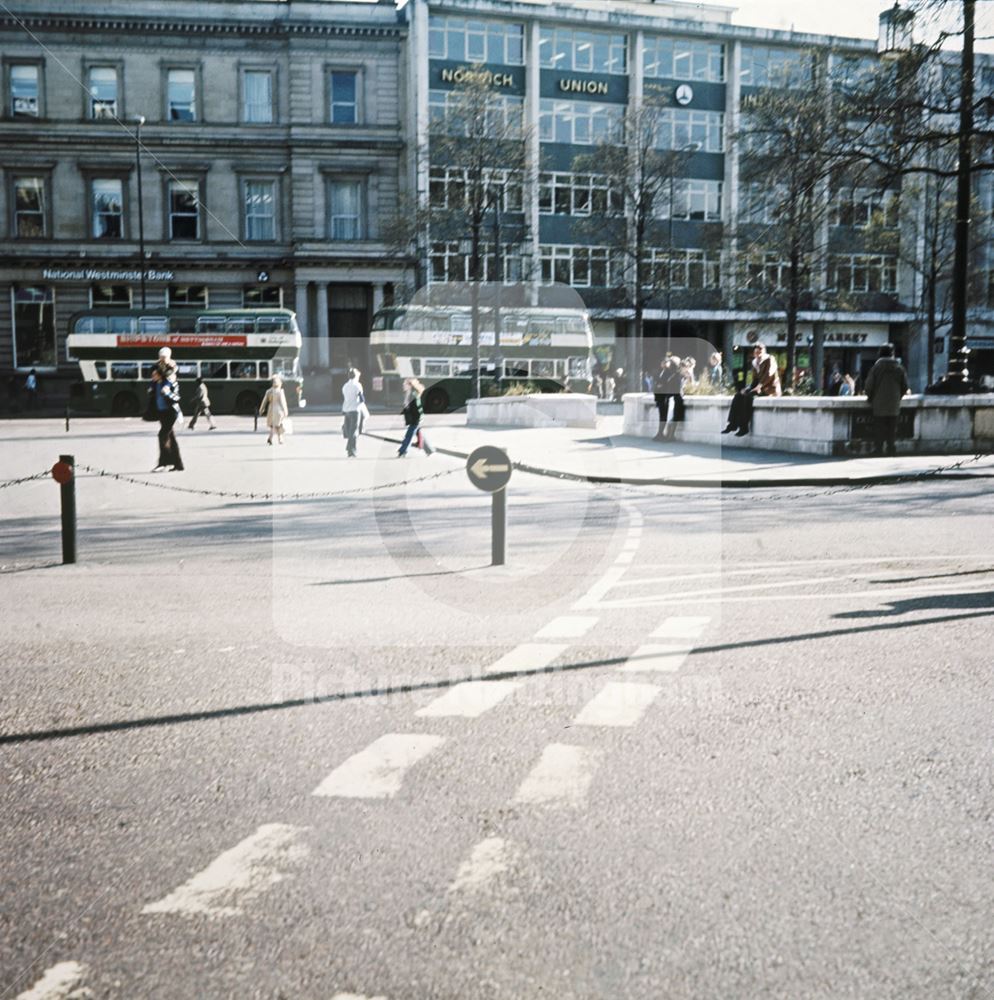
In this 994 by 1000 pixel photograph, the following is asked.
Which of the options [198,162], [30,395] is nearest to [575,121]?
[198,162]

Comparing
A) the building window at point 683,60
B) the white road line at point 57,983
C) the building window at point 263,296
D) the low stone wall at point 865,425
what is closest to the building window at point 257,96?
the building window at point 263,296

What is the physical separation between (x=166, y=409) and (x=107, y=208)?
37780mm

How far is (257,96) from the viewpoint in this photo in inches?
2105

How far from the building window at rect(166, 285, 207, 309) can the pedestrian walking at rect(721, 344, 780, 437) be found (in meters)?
35.2

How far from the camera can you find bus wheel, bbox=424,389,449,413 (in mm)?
44344

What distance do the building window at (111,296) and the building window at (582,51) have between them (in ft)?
72.7

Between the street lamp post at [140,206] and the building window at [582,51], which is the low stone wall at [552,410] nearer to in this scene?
the street lamp post at [140,206]

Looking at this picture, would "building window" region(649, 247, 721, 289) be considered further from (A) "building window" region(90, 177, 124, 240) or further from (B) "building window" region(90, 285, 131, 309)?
(A) "building window" region(90, 177, 124, 240)

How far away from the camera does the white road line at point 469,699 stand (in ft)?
16.6

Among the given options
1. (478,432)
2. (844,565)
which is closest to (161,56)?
(478,432)

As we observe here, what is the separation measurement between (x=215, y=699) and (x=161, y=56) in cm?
5269

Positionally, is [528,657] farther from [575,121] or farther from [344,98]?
[575,121]

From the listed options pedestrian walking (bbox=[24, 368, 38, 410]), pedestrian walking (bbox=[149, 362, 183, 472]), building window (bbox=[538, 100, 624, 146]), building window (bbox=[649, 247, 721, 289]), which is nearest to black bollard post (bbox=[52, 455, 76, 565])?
pedestrian walking (bbox=[149, 362, 183, 472])

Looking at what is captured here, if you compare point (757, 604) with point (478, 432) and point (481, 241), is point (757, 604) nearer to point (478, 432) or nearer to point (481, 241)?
point (478, 432)
